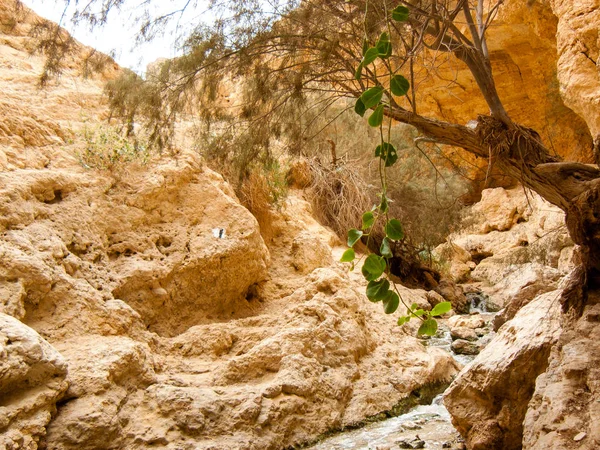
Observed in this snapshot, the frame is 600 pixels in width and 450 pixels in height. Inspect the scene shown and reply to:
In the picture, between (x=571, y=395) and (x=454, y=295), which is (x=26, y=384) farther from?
(x=454, y=295)

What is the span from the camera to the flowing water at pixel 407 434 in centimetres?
402

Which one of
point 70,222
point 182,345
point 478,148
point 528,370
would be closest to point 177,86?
point 70,222

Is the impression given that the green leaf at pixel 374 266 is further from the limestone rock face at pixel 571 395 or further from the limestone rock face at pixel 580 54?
the limestone rock face at pixel 580 54

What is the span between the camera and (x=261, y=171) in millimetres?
6953

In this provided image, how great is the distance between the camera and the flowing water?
4.02m

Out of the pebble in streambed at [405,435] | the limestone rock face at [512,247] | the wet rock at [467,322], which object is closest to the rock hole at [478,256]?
the limestone rock face at [512,247]

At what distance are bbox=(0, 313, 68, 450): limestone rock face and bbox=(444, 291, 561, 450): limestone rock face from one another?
2665mm

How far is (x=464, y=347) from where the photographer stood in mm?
6629

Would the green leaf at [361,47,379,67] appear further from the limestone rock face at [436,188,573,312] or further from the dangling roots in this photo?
the limestone rock face at [436,188,573,312]

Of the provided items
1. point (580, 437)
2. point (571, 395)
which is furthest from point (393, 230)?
point (571, 395)

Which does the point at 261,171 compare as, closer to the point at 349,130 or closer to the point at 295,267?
the point at 295,267

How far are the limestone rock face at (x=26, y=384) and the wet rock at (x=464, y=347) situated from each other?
467cm

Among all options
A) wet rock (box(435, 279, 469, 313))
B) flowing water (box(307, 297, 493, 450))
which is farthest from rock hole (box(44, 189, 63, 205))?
wet rock (box(435, 279, 469, 313))

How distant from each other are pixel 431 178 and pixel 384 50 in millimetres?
10603
